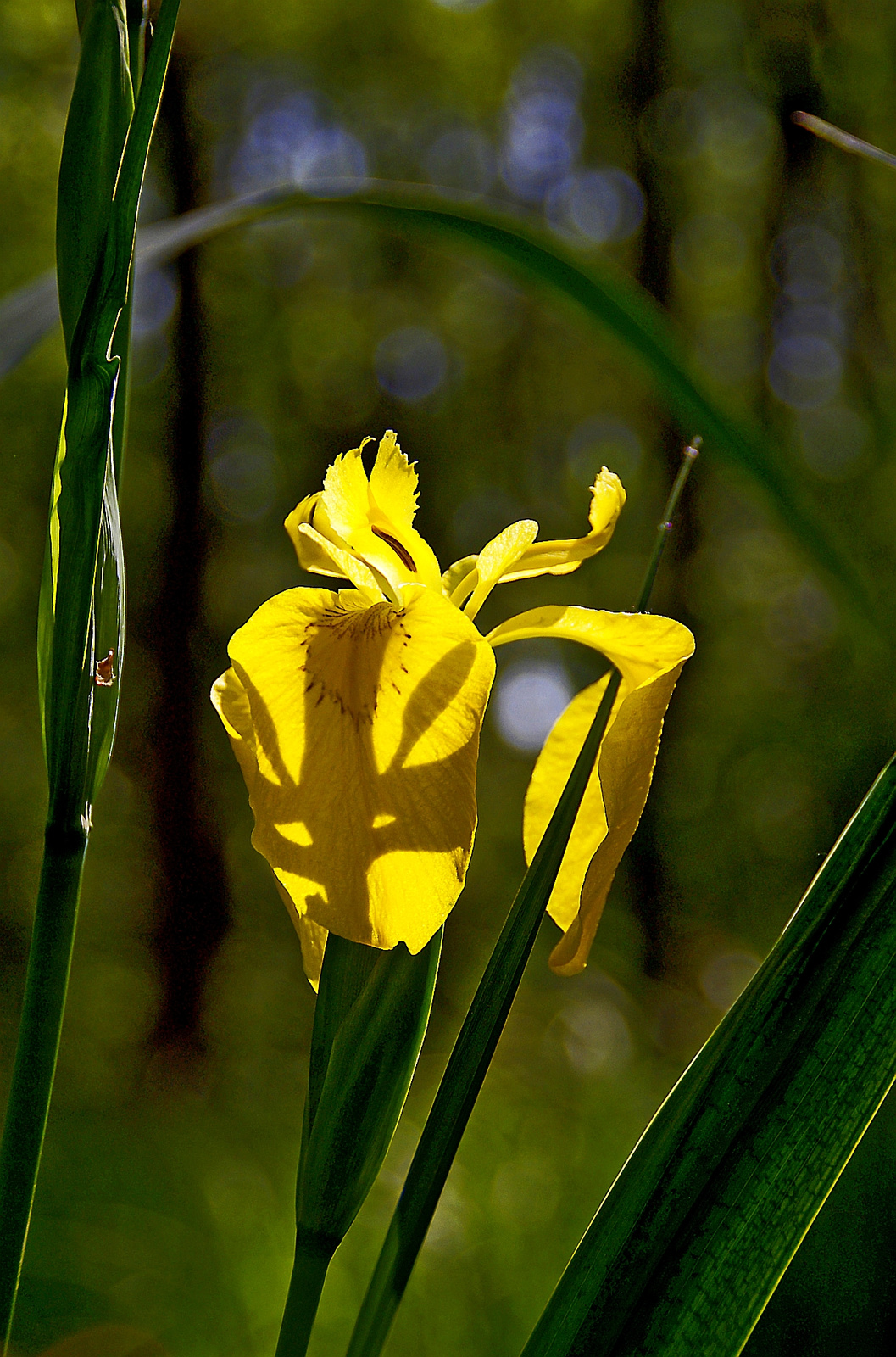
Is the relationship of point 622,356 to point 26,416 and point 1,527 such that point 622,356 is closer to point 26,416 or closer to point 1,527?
point 26,416

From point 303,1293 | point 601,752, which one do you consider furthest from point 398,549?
point 303,1293

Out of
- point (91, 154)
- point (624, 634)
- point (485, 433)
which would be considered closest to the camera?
point (91, 154)

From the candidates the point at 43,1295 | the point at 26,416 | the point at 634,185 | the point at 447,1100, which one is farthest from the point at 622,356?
the point at 634,185

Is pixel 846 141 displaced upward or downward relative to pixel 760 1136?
upward

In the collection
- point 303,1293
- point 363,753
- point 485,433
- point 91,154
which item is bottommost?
point 303,1293

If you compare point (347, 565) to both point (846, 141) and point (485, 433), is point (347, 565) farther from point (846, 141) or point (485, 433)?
point (485, 433)

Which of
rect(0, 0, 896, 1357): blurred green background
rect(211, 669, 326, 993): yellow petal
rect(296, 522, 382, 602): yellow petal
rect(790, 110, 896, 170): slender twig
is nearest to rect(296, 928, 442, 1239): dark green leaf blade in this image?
rect(211, 669, 326, 993): yellow petal

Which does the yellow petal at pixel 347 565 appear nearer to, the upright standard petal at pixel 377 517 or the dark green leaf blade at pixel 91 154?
the upright standard petal at pixel 377 517
